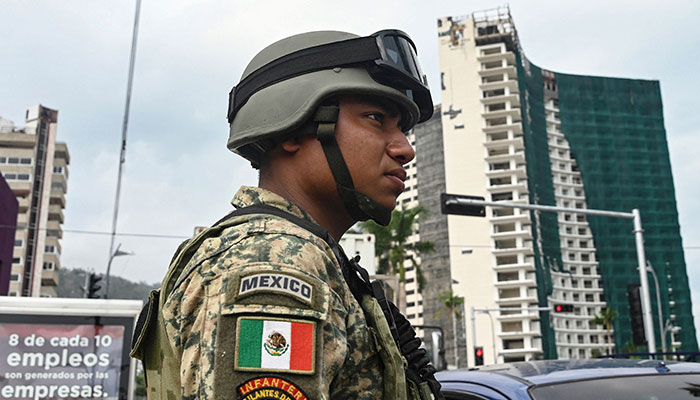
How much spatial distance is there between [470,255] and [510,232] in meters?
5.79

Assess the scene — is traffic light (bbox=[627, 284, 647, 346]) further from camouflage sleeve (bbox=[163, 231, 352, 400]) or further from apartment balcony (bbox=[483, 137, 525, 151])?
apartment balcony (bbox=[483, 137, 525, 151])

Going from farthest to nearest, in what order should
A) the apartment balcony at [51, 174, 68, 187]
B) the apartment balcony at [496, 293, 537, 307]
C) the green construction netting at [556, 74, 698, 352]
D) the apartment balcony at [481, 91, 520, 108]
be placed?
the apartment balcony at [51, 174, 68, 187] → the green construction netting at [556, 74, 698, 352] → the apartment balcony at [481, 91, 520, 108] → the apartment balcony at [496, 293, 537, 307]

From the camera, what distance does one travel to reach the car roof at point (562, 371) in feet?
9.40

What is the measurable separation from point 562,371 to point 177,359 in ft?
6.53

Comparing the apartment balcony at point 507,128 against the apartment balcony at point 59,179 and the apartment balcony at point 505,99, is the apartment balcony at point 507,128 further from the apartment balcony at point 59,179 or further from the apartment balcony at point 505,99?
the apartment balcony at point 59,179

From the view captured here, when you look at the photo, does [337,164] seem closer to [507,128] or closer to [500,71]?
[507,128]

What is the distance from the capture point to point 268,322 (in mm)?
1270

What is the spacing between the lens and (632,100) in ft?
330

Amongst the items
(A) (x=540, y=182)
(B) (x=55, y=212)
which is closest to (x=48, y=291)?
(B) (x=55, y=212)

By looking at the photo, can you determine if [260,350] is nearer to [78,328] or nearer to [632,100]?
[78,328]

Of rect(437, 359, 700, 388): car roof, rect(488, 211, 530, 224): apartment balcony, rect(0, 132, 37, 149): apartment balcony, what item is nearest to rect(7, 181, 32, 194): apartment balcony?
rect(0, 132, 37, 149): apartment balcony

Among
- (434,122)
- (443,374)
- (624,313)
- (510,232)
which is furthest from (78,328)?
(434,122)

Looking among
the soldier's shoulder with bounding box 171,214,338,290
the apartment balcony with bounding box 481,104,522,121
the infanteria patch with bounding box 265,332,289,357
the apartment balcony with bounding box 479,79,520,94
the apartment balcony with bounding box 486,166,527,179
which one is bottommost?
the infanteria patch with bounding box 265,332,289,357

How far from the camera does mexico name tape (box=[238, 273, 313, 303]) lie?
1296mm
